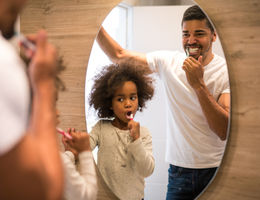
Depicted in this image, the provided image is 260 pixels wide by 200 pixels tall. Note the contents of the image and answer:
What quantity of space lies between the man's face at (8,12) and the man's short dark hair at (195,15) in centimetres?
69

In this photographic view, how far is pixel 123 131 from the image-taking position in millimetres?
1200

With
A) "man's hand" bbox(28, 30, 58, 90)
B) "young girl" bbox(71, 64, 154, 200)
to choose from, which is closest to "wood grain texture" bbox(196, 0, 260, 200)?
"young girl" bbox(71, 64, 154, 200)

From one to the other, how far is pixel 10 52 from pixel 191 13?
2.46 ft

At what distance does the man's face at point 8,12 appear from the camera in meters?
0.50

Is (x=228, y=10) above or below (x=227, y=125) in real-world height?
above

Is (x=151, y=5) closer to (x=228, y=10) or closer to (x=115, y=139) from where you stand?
(x=228, y=10)

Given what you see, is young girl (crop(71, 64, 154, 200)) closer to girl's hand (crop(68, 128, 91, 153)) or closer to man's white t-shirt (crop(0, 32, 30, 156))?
girl's hand (crop(68, 128, 91, 153))

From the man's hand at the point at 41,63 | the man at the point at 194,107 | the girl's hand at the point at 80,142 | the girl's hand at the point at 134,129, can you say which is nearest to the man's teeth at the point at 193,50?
the man at the point at 194,107

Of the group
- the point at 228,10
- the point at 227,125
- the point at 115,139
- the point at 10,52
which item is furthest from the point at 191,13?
the point at 10,52

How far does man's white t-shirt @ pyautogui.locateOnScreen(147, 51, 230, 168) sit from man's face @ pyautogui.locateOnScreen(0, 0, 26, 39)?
27.3 inches

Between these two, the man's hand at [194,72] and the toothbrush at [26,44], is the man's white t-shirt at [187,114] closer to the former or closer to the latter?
the man's hand at [194,72]

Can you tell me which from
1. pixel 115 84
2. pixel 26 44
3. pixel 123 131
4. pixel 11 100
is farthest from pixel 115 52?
pixel 11 100

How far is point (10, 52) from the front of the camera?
487 mm

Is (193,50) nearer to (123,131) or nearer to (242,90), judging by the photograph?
(242,90)
